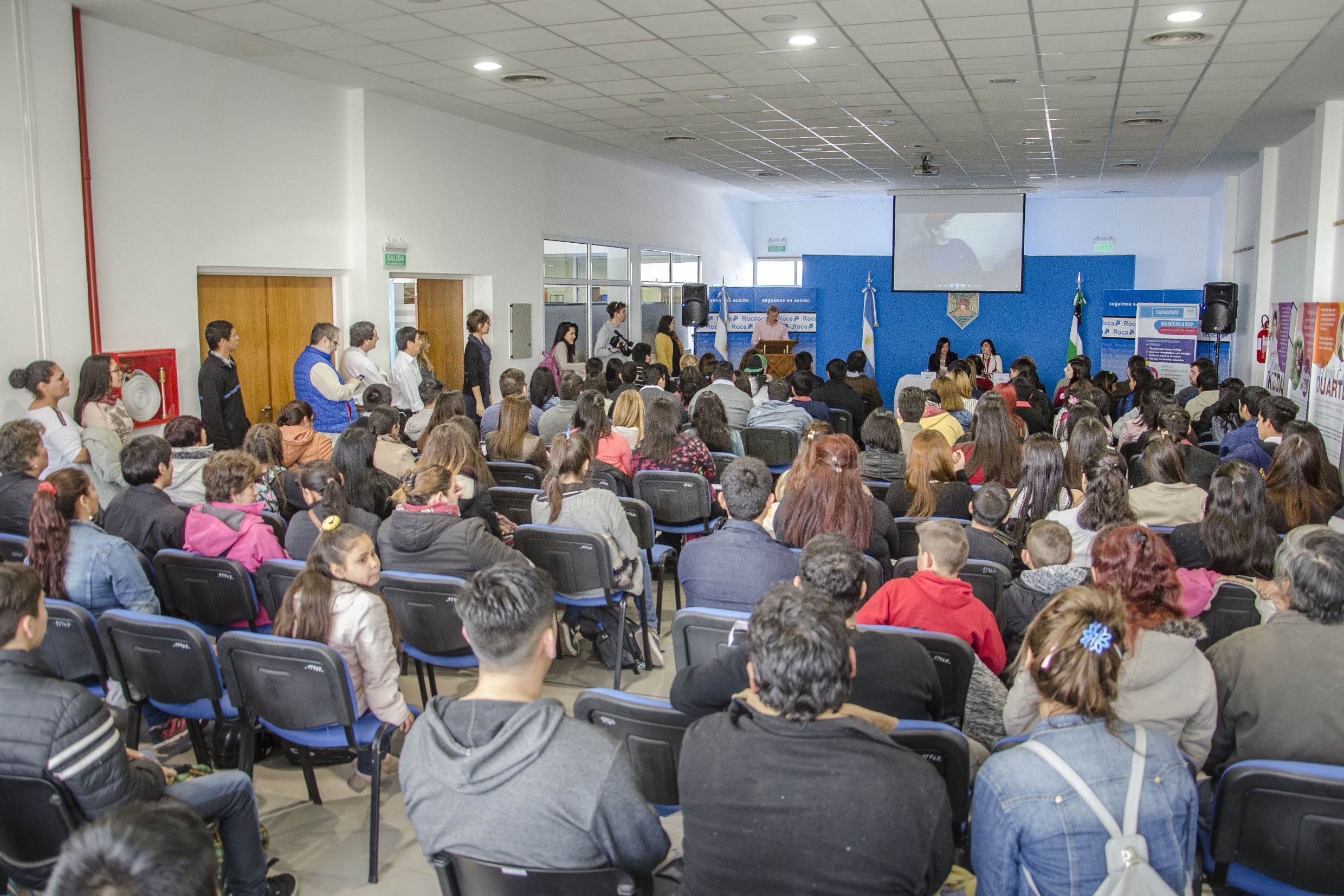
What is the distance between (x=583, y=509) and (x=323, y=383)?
3.64 meters

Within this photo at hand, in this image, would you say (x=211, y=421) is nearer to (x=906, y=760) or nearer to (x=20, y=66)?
(x=20, y=66)

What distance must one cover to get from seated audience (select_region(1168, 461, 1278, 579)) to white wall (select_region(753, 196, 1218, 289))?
14070mm

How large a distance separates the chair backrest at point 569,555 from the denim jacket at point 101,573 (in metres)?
1.50

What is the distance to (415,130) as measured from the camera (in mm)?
8750

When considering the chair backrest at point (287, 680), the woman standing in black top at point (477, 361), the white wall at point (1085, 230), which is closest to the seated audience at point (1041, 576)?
the chair backrest at point (287, 680)

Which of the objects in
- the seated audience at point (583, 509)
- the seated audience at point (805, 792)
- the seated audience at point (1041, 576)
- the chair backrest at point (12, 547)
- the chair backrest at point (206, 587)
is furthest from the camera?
the seated audience at point (583, 509)

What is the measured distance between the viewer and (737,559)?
358 centimetres

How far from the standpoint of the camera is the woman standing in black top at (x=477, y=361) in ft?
30.6

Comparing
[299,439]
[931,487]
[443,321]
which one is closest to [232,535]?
[299,439]

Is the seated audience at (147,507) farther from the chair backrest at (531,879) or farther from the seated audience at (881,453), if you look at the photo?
the seated audience at (881,453)

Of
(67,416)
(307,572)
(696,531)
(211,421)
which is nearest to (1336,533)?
(307,572)

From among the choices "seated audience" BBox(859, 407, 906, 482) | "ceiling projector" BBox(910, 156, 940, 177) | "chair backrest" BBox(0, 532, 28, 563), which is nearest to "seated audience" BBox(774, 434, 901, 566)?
"seated audience" BBox(859, 407, 906, 482)

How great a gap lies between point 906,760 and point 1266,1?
5.34 metres

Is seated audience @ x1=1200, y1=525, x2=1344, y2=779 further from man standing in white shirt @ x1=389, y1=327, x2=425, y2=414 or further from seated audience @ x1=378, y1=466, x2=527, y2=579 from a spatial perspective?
man standing in white shirt @ x1=389, y1=327, x2=425, y2=414
